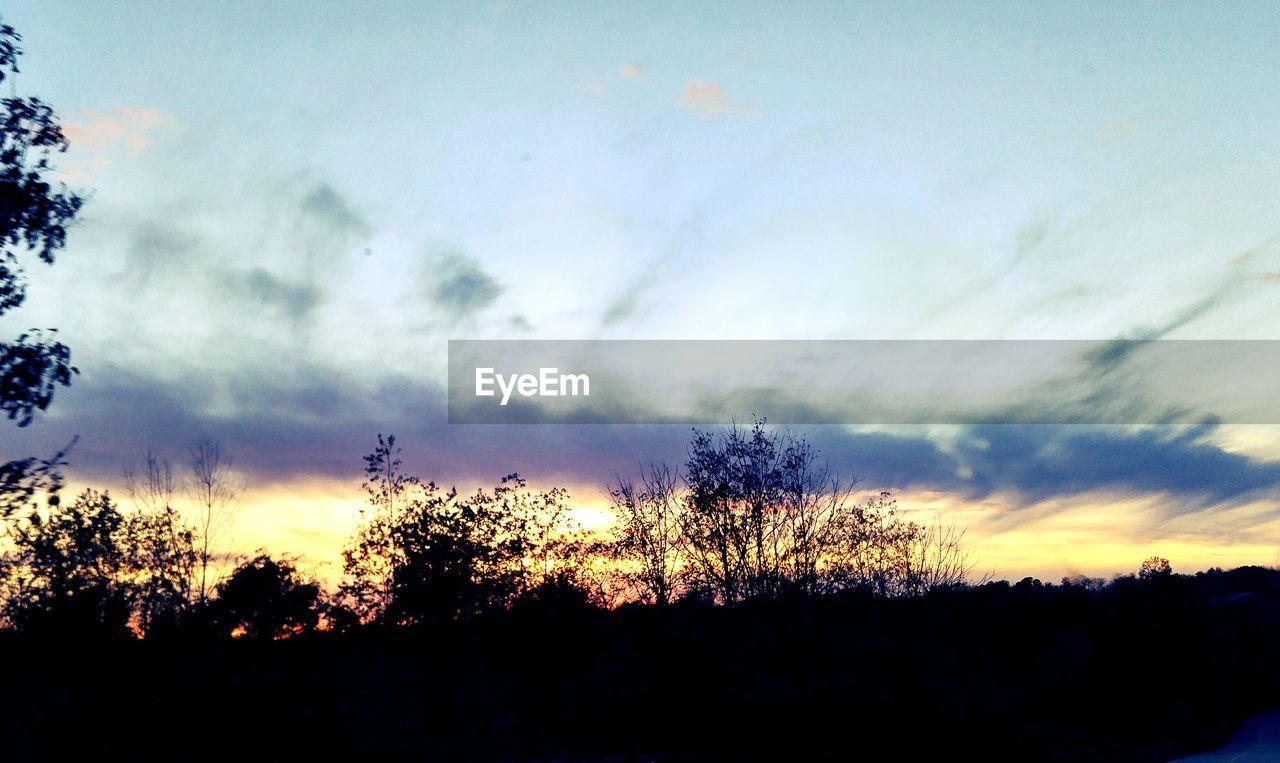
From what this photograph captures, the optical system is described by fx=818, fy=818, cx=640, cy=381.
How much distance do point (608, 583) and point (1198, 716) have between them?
750 inches

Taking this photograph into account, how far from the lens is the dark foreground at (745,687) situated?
465 inches

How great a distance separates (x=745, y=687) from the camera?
575 inches

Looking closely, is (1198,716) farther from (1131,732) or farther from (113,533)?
(113,533)

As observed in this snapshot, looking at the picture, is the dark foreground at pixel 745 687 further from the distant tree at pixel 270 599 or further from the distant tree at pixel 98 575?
the distant tree at pixel 270 599

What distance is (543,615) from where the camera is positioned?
69.2 ft

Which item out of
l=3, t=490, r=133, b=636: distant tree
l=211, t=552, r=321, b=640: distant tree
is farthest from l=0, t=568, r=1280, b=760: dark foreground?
l=211, t=552, r=321, b=640: distant tree

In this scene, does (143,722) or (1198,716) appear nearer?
(1198,716)

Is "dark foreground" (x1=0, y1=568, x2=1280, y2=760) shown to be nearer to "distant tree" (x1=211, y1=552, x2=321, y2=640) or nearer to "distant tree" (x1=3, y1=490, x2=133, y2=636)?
"distant tree" (x1=3, y1=490, x2=133, y2=636)

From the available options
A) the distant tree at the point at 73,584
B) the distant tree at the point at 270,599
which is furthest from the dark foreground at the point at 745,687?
Result: the distant tree at the point at 270,599

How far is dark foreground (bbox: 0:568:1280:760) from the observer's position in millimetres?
11805

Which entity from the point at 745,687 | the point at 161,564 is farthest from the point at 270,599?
the point at 745,687

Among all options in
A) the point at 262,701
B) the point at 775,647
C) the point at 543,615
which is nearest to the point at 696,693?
the point at 775,647

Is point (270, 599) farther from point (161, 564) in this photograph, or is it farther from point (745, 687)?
point (745, 687)

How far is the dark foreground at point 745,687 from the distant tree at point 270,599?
29.7 feet
